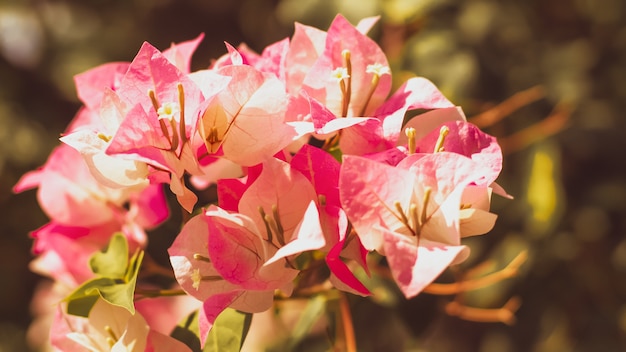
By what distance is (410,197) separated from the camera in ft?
1.43

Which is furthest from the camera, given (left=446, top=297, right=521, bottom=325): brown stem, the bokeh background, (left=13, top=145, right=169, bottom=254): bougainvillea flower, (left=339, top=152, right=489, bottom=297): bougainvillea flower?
the bokeh background

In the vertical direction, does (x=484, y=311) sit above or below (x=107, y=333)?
below

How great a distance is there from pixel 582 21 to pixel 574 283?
0.43 meters

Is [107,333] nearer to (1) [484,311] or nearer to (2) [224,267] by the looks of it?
(2) [224,267]

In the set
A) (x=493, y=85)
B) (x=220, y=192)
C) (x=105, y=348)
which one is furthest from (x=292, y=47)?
(x=493, y=85)

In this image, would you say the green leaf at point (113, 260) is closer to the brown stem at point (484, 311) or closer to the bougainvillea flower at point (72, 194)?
the bougainvillea flower at point (72, 194)

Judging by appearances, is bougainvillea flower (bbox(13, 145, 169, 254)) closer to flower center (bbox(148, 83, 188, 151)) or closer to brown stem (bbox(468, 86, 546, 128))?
flower center (bbox(148, 83, 188, 151))

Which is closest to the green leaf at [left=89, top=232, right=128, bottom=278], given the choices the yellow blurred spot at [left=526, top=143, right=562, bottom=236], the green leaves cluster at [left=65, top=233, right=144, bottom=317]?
the green leaves cluster at [left=65, top=233, right=144, bottom=317]

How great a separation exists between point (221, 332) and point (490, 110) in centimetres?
50

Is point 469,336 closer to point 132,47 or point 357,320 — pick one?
point 357,320

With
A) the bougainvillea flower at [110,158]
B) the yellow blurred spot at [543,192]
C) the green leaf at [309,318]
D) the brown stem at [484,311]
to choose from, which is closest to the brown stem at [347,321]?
the green leaf at [309,318]

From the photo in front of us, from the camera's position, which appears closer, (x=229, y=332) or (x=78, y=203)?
Result: (x=229, y=332)

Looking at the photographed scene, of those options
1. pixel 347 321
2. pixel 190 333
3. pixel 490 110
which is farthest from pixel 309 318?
pixel 490 110

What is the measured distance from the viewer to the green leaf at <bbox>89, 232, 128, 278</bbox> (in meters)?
0.52
